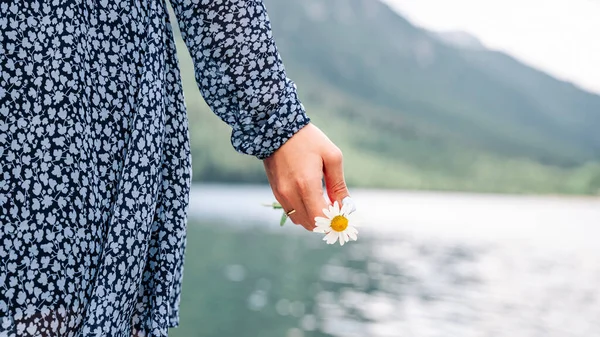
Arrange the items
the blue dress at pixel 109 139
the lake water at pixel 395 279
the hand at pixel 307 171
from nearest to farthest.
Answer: the blue dress at pixel 109 139
the hand at pixel 307 171
the lake water at pixel 395 279

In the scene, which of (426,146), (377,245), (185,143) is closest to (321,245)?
(377,245)

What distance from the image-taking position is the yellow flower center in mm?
1220

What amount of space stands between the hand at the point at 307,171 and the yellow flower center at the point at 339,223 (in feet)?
0.09

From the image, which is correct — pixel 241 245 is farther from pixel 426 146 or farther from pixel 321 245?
pixel 426 146

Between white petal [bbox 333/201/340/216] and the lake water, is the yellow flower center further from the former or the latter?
the lake water

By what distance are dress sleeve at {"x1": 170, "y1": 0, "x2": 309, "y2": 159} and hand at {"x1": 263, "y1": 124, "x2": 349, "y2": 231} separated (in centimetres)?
2

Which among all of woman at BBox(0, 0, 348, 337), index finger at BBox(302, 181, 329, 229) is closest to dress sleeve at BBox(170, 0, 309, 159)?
woman at BBox(0, 0, 348, 337)

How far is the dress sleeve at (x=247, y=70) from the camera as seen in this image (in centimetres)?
124

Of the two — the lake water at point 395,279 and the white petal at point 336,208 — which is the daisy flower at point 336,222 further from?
the lake water at point 395,279

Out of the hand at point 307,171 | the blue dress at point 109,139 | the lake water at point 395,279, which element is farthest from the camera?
the lake water at point 395,279

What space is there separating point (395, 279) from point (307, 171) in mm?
56710

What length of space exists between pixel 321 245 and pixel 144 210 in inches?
3192

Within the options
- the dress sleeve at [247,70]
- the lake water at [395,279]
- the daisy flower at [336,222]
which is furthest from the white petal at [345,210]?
the lake water at [395,279]

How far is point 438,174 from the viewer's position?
16112 centimetres
